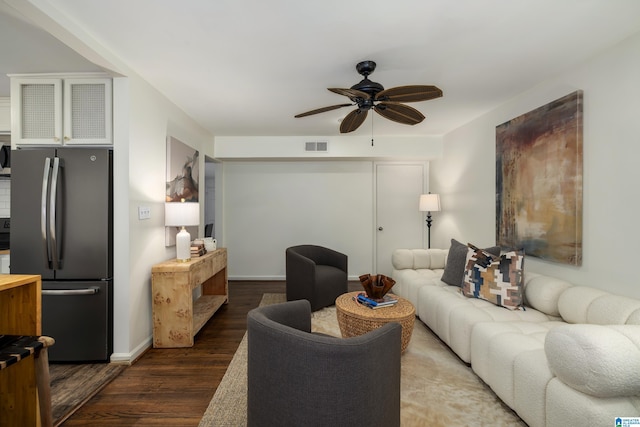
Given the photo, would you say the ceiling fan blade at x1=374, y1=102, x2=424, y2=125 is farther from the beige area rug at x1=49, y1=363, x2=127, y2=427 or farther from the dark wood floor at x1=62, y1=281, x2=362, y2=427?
the beige area rug at x1=49, y1=363, x2=127, y2=427

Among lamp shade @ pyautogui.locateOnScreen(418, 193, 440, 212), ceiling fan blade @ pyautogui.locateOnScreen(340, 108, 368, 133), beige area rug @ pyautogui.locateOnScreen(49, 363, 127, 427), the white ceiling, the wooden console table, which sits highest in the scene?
the white ceiling

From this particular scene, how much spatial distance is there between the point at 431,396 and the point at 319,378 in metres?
A: 1.20

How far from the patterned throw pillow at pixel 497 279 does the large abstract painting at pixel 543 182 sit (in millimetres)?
366

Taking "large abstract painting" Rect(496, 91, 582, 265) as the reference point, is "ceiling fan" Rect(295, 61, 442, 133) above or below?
above

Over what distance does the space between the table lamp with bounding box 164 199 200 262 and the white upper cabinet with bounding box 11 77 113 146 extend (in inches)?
30.7

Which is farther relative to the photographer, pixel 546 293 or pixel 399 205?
pixel 399 205

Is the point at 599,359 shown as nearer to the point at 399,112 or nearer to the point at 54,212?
the point at 399,112

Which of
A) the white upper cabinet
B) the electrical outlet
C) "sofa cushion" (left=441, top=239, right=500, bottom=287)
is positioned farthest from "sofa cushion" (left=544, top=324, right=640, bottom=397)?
the white upper cabinet

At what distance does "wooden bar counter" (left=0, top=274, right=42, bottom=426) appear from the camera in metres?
1.45

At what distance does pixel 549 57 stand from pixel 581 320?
1991 mm

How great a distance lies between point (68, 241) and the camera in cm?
227

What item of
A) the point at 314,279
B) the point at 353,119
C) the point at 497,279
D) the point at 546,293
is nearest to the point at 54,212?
the point at 314,279

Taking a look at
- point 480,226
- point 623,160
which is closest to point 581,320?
point 623,160

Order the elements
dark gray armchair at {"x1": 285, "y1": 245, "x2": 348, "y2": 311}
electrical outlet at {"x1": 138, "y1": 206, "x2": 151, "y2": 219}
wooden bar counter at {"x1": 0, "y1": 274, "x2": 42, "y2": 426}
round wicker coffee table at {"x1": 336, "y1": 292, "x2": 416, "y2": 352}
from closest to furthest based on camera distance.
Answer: wooden bar counter at {"x1": 0, "y1": 274, "x2": 42, "y2": 426}, round wicker coffee table at {"x1": 336, "y1": 292, "x2": 416, "y2": 352}, electrical outlet at {"x1": 138, "y1": 206, "x2": 151, "y2": 219}, dark gray armchair at {"x1": 285, "y1": 245, "x2": 348, "y2": 311}
